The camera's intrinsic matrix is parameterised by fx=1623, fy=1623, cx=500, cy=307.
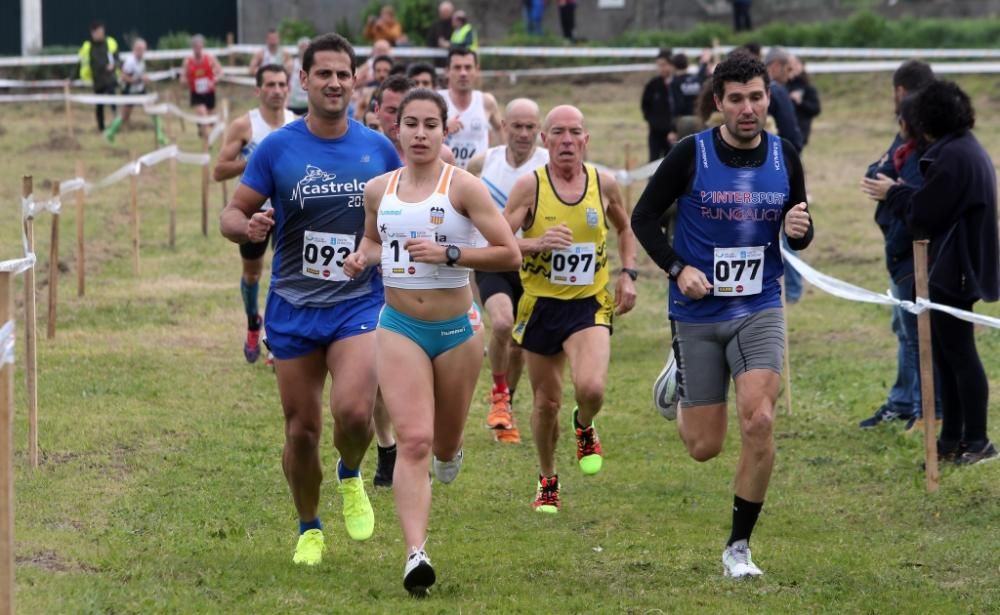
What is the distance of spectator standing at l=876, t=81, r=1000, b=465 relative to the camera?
29.7ft

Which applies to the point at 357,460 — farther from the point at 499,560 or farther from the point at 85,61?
the point at 85,61

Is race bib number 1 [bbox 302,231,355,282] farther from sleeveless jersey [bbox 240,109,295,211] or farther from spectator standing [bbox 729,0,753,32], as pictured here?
spectator standing [bbox 729,0,753,32]

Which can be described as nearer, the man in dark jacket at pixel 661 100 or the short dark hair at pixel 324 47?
the short dark hair at pixel 324 47

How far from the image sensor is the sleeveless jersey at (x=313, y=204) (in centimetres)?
732

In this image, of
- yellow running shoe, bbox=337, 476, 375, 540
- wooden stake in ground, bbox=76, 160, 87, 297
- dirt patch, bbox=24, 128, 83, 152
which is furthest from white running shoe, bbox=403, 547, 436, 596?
dirt patch, bbox=24, 128, 83, 152

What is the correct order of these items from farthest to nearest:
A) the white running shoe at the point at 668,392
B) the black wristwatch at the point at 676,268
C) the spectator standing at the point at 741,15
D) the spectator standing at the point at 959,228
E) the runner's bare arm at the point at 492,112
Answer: the spectator standing at the point at 741,15 → the runner's bare arm at the point at 492,112 → the spectator standing at the point at 959,228 → the white running shoe at the point at 668,392 → the black wristwatch at the point at 676,268

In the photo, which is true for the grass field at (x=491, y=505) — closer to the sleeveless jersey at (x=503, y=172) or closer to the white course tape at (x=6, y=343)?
the white course tape at (x=6, y=343)

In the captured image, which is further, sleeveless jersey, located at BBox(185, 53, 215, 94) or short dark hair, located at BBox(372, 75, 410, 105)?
sleeveless jersey, located at BBox(185, 53, 215, 94)

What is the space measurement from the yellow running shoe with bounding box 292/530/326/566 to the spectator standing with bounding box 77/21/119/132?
2430cm

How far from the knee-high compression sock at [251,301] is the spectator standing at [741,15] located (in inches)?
938

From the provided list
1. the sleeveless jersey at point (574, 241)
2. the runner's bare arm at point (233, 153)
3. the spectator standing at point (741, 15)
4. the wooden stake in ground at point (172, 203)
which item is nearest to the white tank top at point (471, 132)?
the runner's bare arm at point (233, 153)

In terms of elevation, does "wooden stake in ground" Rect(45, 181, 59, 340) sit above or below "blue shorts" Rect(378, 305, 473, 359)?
below

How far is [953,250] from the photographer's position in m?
9.16

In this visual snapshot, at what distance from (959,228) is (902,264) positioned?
1.06 meters
